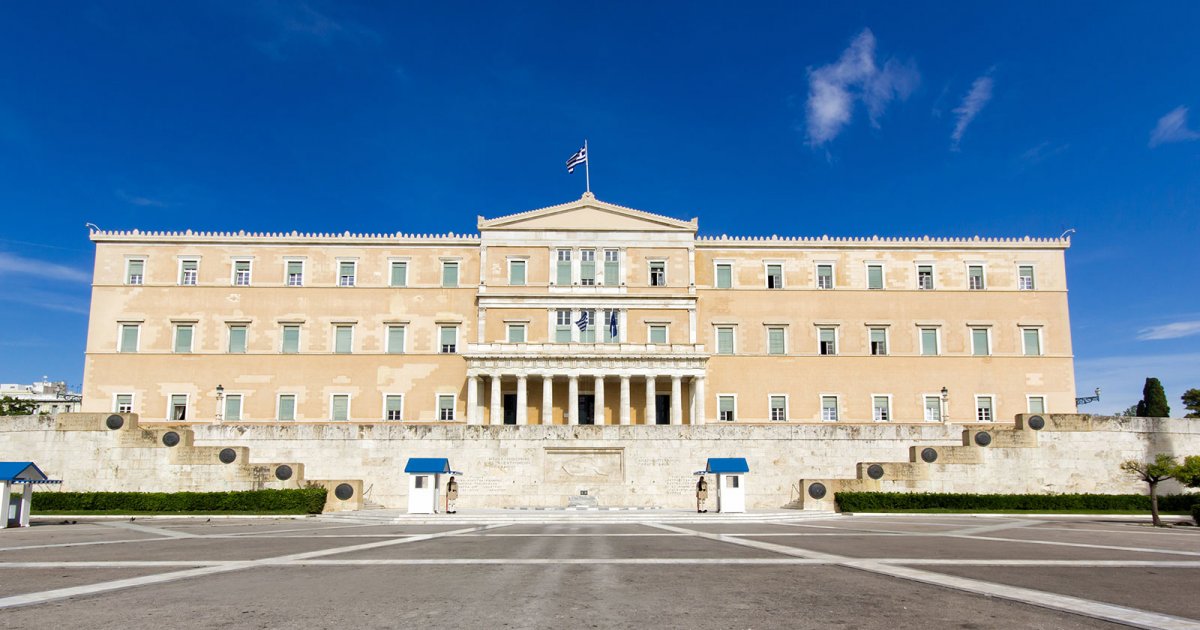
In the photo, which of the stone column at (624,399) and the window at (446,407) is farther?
the window at (446,407)

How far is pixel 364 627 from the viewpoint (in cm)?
857

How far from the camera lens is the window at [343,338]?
5256 centimetres

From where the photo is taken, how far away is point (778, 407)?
5250 centimetres

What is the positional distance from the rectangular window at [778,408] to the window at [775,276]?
7518 millimetres

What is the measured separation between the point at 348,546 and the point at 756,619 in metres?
12.0

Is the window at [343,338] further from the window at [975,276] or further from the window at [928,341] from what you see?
the window at [975,276]

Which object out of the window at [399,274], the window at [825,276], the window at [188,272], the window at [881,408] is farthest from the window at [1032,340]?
the window at [188,272]

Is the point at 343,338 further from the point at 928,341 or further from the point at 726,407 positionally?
the point at 928,341

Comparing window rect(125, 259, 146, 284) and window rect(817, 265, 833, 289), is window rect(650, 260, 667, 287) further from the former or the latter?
window rect(125, 259, 146, 284)

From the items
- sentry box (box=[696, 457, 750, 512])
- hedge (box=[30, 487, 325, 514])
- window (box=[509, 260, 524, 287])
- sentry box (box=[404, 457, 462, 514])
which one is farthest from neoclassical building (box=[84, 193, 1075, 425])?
sentry box (box=[404, 457, 462, 514])

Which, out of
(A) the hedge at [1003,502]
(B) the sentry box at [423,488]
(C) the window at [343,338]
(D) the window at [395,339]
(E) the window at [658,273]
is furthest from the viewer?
(E) the window at [658,273]

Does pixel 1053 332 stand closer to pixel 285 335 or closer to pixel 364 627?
pixel 285 335

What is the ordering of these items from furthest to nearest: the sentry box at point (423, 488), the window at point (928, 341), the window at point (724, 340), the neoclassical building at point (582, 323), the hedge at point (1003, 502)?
the window at point (928, 341) → the window at point (724, 340) → the neoclassical building at point (582, 323) → the hedge at point (1003, 502) → the sentry box at point (423, 488)

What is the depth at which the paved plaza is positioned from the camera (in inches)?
358
